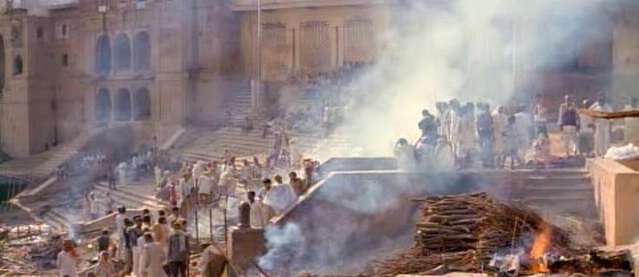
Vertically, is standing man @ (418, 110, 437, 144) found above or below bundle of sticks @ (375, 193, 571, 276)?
above

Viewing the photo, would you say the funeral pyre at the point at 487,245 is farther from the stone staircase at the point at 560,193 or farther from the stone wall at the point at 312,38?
the stone wall at the point at 312,38

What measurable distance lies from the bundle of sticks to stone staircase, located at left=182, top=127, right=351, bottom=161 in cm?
999

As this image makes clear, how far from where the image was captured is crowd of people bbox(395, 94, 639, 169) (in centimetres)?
1430

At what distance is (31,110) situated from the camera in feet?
131

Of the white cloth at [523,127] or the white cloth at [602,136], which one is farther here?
the white cloth at [602,136]

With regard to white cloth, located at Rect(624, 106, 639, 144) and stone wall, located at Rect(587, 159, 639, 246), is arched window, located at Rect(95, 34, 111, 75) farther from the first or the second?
stone wall, located at Rect(587, 159, 639, 246)

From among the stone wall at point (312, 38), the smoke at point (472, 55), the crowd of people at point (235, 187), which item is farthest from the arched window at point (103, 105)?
the crowd of people at point (235, 187)

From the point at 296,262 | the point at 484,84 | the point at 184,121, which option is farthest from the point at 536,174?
the point at 184,121

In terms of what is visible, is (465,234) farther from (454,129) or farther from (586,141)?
(586,141)

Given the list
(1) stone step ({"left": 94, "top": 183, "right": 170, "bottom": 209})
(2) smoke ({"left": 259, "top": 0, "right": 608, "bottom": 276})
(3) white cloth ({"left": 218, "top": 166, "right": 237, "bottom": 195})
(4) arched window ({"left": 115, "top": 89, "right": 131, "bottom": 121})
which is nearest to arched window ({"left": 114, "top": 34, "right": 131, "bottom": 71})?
(4) arched window ({"left": 115, "top": 89, "right": 131, "bottom": 121})

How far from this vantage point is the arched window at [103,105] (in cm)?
3919

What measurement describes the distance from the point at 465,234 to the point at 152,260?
4.03 meters

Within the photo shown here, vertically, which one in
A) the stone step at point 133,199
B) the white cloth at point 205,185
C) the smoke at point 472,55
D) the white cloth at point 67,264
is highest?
the smoke at point 472,55

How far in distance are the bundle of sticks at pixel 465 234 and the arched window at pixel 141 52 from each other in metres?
27.7
